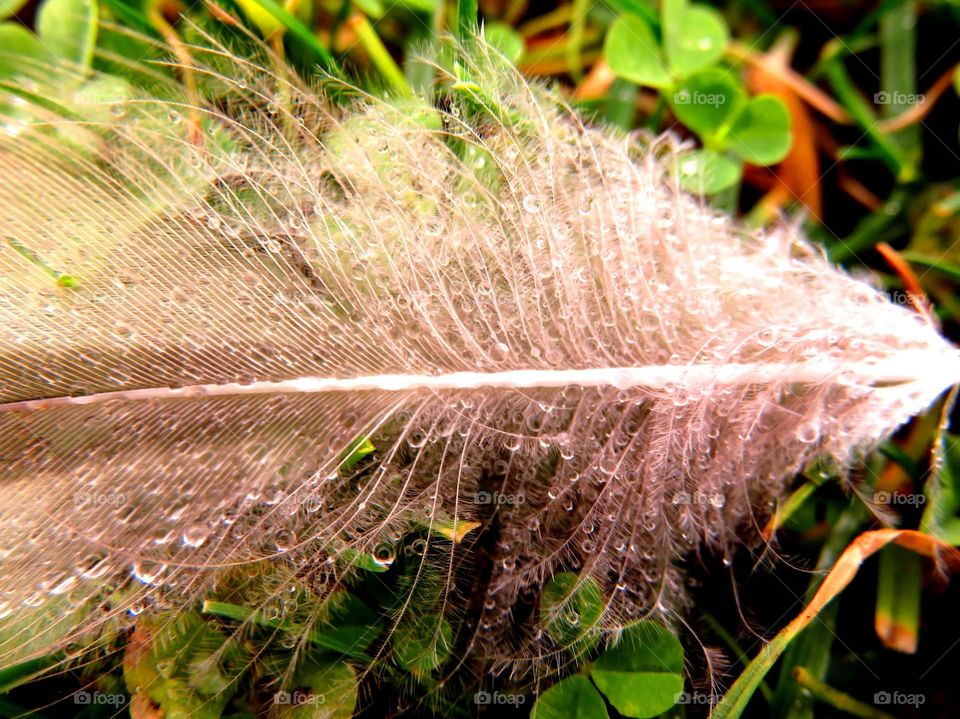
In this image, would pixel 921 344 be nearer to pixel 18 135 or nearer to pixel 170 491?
pixel 170 491

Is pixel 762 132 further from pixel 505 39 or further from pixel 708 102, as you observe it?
pixel 505 39

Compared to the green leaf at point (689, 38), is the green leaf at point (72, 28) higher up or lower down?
higher up

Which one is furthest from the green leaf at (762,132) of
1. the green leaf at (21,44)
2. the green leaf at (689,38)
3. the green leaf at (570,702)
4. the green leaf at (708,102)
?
the green leaf at (21,44)

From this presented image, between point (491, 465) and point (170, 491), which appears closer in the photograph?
point (170, 491)

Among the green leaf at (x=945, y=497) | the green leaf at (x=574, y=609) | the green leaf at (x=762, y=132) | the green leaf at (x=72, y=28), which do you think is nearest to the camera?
the green leaf at (x=574, y=609)

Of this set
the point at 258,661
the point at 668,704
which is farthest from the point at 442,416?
the point at 668,704

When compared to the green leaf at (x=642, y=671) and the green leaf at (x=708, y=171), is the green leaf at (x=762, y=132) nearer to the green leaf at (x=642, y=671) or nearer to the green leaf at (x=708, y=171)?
the green leaf at (x=708, y=171)

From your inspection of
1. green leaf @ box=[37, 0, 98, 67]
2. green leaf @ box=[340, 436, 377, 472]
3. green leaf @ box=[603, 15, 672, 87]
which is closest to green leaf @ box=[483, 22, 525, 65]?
green leaf @ box=[603, 15, 672, 87]
